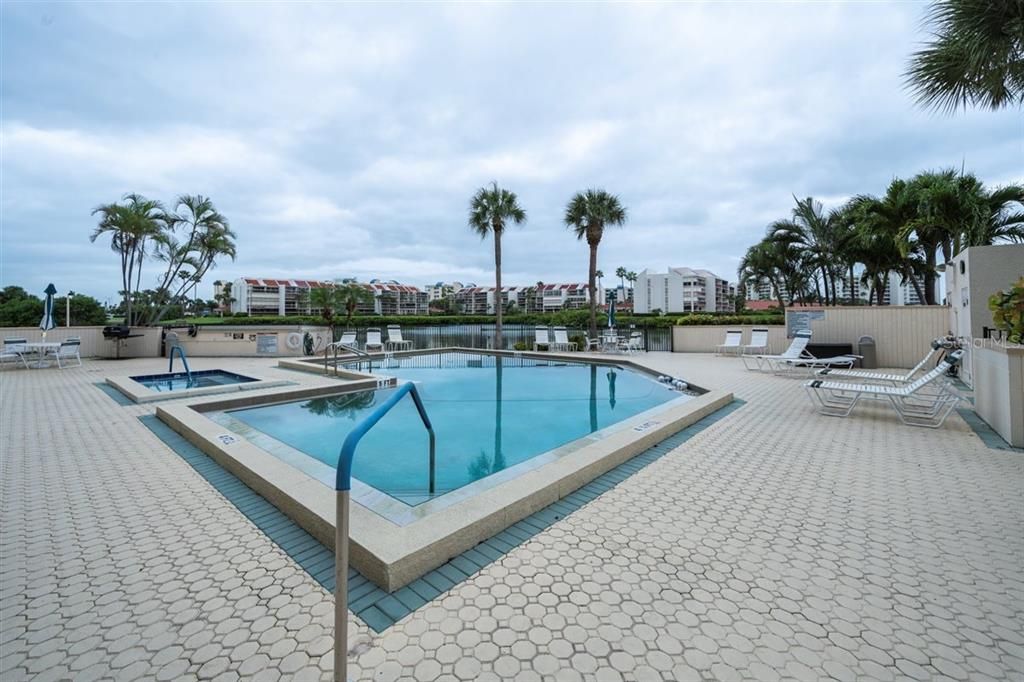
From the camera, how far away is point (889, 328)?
11.7m

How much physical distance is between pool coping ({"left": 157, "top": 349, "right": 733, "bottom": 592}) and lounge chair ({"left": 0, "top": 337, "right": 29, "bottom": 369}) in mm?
10491

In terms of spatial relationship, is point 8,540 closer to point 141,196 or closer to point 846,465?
point 846,465

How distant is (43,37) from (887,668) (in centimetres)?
1345

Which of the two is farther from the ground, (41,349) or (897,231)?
(897,231)

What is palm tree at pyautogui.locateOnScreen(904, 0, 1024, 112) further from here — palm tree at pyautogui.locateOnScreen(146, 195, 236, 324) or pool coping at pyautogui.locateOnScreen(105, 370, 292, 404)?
palm tree at pyautogui.locateOnScreen(146, 195, 236, 324)

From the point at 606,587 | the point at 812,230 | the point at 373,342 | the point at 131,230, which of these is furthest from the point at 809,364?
the point at 131,230

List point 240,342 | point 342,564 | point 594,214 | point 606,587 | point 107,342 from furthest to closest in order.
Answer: point 594,214 → point 240,342 → point 107,342 → point 606,587 → point 342,564

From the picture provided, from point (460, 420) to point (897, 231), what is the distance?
18.0m

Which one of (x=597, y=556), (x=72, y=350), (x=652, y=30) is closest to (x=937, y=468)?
(x=597, y=556)

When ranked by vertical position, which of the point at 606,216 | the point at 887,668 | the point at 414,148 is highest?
the point at 414,148

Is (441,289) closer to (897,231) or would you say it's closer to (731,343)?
(731,343)

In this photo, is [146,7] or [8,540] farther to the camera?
[146,7]

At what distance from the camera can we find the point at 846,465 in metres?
3.97

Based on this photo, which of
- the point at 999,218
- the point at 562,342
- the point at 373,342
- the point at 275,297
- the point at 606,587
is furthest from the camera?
the point at 275,297
